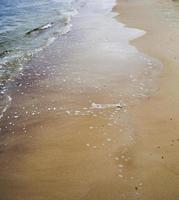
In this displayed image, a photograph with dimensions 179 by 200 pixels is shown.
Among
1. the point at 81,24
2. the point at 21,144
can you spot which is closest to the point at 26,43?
the point at 81,24

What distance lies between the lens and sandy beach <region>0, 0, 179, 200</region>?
532cm

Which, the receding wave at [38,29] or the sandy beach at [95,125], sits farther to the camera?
the receding wave at [38,29]

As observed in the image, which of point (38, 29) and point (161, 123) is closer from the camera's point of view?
point (161, 123)

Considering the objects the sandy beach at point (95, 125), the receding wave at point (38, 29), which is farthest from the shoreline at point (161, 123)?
the receding wave at point (38, 29)

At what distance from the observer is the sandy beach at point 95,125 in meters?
5.32

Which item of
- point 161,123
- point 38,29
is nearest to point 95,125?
point 161,123

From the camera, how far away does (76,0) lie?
2486cm

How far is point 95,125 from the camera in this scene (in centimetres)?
694

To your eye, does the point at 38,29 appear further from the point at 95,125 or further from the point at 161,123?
the point at 161,123

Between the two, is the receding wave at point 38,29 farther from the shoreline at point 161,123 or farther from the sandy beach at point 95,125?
the shoreline at point 161,123

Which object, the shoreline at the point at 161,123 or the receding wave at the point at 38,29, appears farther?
the receding wave at the point at 38,29

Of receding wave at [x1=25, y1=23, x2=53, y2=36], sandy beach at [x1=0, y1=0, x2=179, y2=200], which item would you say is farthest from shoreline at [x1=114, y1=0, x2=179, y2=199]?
receding wave at [x1=25, y1=23, x2=53, y2=36]

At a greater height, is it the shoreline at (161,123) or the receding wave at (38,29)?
the receding wave at (38,29)

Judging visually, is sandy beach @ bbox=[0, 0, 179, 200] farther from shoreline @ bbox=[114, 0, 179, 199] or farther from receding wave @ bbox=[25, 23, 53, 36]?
receding wave @ bbox=[25, 23, 53, 36]
